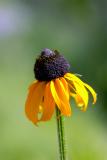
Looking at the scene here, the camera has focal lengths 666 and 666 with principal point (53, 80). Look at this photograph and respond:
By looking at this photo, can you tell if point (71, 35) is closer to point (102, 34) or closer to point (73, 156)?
point (102, 34)

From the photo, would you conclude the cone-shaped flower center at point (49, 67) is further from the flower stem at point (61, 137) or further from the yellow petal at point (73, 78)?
the flower stem at point (61, 137)

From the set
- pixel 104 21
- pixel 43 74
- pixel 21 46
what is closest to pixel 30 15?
pixel 104 21

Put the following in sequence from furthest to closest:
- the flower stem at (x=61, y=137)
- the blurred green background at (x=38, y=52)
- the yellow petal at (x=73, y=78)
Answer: the blurred green background at (x=38, y=52) → the yellow petal at (x=73, y=78) → the flower stem at (x=61, y=137)

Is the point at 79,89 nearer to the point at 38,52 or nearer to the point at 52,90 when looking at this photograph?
the point at 52,90

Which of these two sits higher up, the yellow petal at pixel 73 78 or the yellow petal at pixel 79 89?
the yellow petal at pixel 73 78

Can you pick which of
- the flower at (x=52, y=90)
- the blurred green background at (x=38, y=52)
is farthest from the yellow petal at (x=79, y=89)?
the blurred green background at (x=38, y=52)
